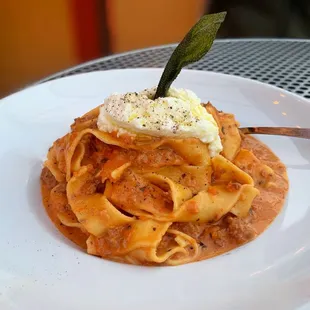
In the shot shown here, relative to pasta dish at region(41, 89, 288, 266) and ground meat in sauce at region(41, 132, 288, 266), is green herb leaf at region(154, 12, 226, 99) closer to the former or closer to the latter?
pasta dish at region(41, 89, 288, 266)

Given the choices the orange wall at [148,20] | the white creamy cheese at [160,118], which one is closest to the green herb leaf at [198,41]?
the white creamy cheese at [160,118]

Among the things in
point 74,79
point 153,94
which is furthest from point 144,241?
point 74,79

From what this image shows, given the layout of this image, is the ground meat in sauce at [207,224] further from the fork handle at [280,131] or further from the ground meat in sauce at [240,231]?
the fork handle at [280,131]

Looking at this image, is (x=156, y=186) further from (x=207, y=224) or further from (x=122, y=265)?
(x=122, y=265)

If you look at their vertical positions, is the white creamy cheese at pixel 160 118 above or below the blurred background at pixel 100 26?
above

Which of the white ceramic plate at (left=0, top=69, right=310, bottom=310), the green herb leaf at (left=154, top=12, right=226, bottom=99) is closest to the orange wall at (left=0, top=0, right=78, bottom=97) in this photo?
the white ceramic plate at (left=0, top=69, right=310, bottom=310)

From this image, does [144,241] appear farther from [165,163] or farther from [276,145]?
[276,145]

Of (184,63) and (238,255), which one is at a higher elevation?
(184,63)
